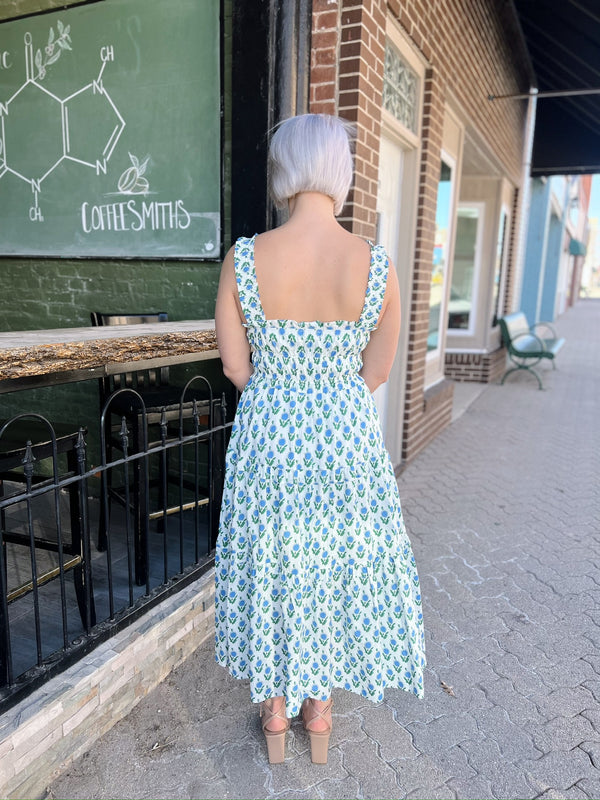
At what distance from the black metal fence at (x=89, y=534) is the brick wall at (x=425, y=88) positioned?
173cm

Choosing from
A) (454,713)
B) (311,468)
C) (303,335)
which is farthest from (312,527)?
(454,713)

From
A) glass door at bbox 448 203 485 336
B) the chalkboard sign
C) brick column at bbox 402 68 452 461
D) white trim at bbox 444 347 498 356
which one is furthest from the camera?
white trim at bbox 444 347 498 356

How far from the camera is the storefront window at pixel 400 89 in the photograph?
4.17m

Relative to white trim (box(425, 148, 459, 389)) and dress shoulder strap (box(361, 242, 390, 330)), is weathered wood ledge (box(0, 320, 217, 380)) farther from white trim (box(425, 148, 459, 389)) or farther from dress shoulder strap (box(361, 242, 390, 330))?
white trim (box(425, 148, 459, 389))

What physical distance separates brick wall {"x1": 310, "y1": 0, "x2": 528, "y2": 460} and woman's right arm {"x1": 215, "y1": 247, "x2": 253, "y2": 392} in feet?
5.94

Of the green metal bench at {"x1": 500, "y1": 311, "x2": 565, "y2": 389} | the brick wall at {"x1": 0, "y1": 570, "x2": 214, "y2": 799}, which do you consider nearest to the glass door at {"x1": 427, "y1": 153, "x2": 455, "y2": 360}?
the green metal bench at {"x1": 500, "y1": 311, "x2": 565, "y2": 389}

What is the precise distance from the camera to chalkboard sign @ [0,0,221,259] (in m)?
3.51

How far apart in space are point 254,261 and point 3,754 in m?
1.70

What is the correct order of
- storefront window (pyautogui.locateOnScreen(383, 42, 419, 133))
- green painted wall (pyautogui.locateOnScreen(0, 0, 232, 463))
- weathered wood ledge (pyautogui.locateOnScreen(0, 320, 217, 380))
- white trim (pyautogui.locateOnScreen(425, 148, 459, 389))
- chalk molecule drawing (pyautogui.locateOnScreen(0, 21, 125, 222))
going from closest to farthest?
weathered wood ledge (pyautogui.locateOnScreen(0, 320, 217, 380)) < green painted wall (pyautogui.locateOnScreen(0, 0, 232, 463)) < chalk molecule drawing (pyautogui.locateOnScreen(0, 21, 125, 222)) < storefront window (pyautogui.locateOnScreen(383, 42, 419, 133)) < white trim (pyautogui.locateOnScreen(425, 148, 459, 389))

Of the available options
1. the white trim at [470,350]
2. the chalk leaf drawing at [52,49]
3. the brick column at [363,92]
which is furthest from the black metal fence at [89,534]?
the white trim at [470,350]

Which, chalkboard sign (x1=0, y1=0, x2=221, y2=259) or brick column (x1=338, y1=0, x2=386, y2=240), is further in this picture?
chalkboard sign (x1=0, y1=0, x2=221, y2=259)

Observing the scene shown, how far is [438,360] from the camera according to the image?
6941mm

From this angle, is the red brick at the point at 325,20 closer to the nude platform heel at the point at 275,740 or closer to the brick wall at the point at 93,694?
the brick wall at the point at 93,694

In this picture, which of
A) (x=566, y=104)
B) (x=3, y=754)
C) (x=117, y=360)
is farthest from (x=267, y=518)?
(x=566, y=104)
